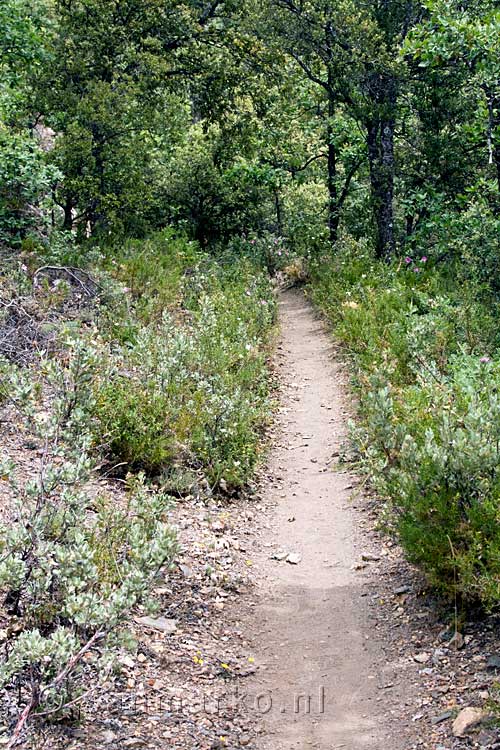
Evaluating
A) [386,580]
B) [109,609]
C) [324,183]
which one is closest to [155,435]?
[386,580]

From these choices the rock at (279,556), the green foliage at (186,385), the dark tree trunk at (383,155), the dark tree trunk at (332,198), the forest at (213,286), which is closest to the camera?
the forest at (213,286)

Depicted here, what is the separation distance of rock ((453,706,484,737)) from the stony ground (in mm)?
34

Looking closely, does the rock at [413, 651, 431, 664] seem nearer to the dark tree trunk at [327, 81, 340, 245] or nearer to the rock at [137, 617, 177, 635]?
the rock at [137, 617, 177, 635]

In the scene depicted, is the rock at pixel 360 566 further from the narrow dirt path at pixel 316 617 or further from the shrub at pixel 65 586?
the shrub at pixel 65 586

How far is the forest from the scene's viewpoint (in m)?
3.65

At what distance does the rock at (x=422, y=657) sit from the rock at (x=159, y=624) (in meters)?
1.27

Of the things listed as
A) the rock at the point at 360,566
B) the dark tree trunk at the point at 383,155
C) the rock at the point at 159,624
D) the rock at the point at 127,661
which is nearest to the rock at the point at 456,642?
the rock at the point at 360,566

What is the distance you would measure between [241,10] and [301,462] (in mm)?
10504

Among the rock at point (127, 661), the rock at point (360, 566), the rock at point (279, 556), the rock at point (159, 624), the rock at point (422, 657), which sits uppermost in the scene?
the rock at point (127, 661)

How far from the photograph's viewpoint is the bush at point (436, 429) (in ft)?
12.7

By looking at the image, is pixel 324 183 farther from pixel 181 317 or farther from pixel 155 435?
pixel 155 435

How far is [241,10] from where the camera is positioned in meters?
14.2

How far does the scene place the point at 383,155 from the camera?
1327 cm

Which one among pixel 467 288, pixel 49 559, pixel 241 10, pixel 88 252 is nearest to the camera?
pixel 49 559
